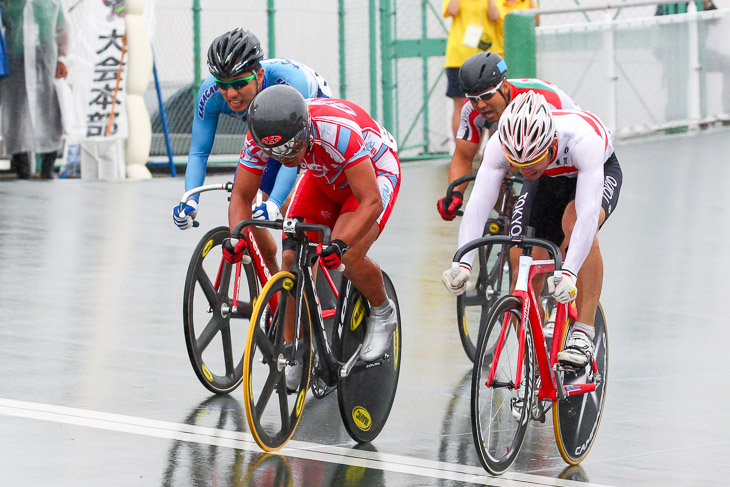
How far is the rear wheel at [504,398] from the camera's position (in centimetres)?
554

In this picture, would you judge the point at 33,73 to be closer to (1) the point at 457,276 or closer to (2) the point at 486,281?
(2) the point at 486,281

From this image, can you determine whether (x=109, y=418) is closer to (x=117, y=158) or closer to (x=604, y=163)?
(x=604, y=163)

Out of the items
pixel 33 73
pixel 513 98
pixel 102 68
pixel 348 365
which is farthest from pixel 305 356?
pixel 33 73

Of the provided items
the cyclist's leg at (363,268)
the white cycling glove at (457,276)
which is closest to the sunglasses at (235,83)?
the cyclist's leg at (363,268)

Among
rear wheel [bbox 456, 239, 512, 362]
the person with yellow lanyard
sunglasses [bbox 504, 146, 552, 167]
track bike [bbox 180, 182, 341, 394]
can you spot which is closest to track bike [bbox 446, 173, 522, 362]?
rear wheel [bbox 456, 239, 512, 362]

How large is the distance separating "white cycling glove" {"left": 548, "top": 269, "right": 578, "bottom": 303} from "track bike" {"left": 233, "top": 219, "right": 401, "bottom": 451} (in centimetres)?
94

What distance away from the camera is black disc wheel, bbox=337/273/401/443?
6215 millimetres

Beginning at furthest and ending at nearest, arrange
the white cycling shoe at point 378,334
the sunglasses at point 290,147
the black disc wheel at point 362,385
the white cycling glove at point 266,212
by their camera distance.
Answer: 1. the white cycling glove at point 266,212
2. the white cycling shoe at point 378,334
3. the black disc wheel at point 362,385
4. the sunglasses at point 290,147

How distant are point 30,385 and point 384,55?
13138 mm

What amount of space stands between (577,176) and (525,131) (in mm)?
620

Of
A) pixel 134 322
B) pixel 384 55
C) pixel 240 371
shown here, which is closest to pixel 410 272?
pixel 134 322

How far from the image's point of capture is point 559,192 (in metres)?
6.64

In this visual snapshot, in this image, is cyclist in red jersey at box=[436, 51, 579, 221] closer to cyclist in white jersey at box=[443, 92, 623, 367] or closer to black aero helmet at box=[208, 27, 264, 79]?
cyclist in white jersey at box=[443, 92, 623, 367]

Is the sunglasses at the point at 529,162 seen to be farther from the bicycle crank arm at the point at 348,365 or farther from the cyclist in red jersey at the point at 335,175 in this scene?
the bicycle crank arm at the point at 348,365
